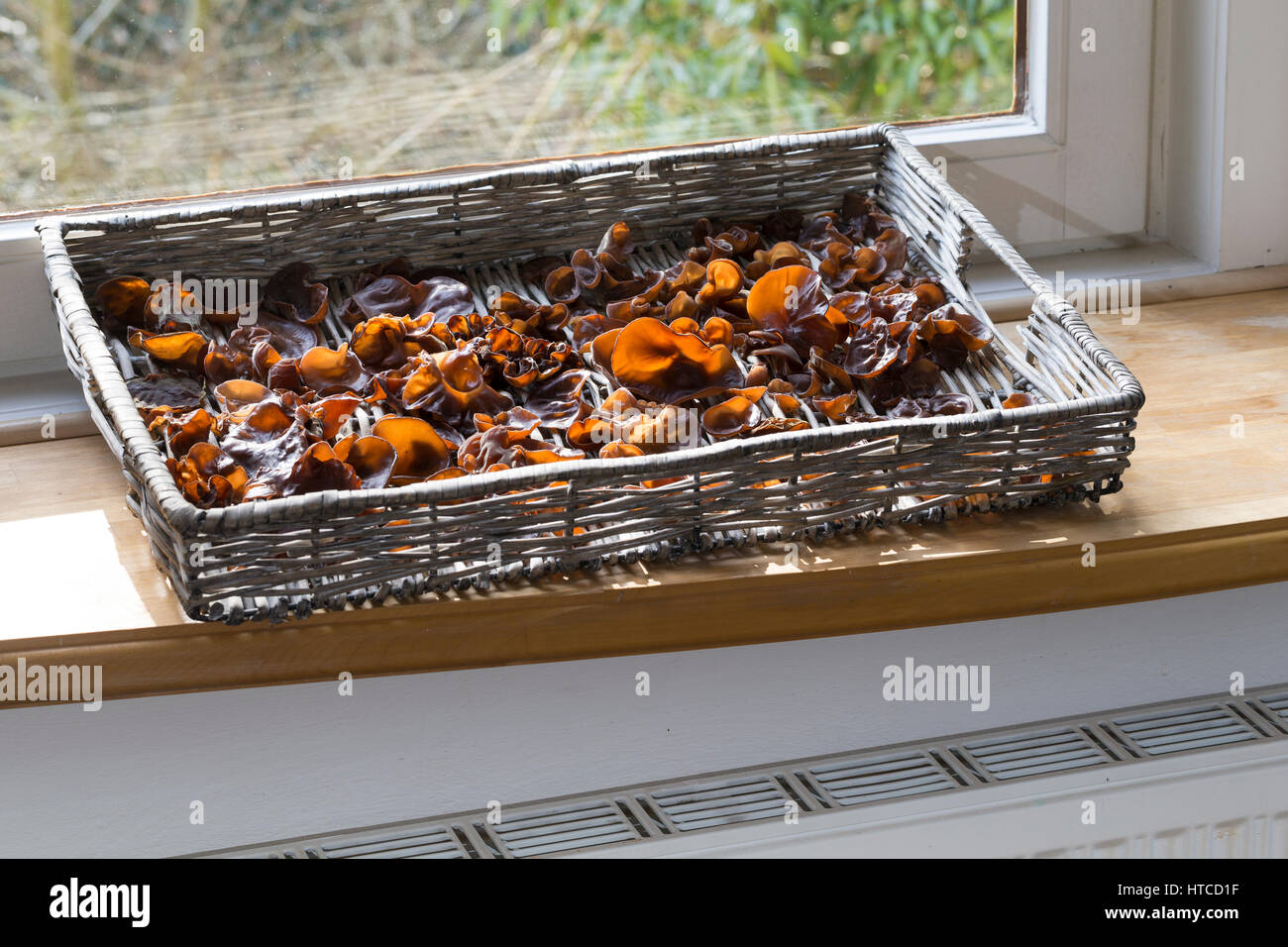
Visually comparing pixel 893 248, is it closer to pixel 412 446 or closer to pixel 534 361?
pixel 534 361

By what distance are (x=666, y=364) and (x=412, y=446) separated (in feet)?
0.59

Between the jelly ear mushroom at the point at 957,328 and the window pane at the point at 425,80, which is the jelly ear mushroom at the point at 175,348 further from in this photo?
the jelly ear mushroom at the point at 957,328

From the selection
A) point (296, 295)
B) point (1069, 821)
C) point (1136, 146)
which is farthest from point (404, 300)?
point (1136, 146)

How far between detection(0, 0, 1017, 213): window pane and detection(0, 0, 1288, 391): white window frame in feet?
0.18

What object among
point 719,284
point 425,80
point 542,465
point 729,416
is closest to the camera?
point 542,465

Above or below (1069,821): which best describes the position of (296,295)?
above

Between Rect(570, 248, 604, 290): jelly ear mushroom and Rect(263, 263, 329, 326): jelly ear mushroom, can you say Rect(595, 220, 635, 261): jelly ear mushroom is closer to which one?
Rect(570, 248, 604, 290): jelly ear mushroom

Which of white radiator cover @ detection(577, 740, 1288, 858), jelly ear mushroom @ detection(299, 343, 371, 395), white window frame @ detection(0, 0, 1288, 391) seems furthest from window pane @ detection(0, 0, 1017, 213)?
white radiator cover @ detection(577, 740, 1288, 858)

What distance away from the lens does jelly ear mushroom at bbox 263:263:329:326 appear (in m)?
1.00

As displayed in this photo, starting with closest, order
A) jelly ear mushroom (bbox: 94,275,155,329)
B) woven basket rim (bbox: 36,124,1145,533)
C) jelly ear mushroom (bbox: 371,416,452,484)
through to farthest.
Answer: woven basket rim (bbox: 36,124,1145,533)
jelly ear mushroom (bbox: 371,416,452,484)
jelly ear mushroom (bbox: 94,275,155,329)

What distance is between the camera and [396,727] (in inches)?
34.8

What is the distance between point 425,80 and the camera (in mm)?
1182

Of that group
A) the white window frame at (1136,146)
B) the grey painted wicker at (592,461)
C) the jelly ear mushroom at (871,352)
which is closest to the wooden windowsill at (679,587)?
the grey painted wicker at (592,461)
